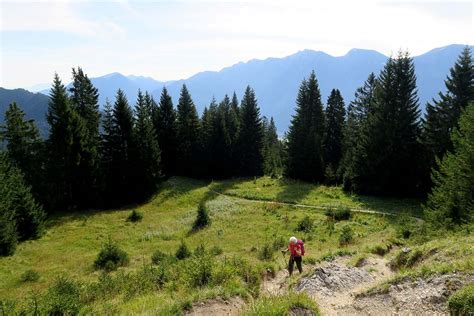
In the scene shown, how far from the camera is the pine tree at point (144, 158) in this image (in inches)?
1928

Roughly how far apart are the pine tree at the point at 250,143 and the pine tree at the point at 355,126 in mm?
14801

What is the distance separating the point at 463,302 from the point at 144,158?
44655 mm

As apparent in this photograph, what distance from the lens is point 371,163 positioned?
42969 millimetres

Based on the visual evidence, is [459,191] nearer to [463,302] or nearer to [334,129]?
[463,302]

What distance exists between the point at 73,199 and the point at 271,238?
2899 cm

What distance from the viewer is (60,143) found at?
43469 mm

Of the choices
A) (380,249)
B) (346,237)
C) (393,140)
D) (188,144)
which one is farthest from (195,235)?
(188,144)

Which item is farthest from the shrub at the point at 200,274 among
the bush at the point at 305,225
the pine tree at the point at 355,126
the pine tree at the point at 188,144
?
the pine tree at the point at 188,144

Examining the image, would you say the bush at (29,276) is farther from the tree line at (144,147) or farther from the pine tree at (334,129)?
the pine tree at (334,129)

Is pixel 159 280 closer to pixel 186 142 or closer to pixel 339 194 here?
pixel 339 194

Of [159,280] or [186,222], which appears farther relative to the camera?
[186,222]

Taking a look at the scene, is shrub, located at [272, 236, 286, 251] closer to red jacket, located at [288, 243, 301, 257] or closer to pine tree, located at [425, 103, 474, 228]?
red jacket, located at [288, 243, 301, 257]

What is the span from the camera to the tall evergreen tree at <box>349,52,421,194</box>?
138 feet

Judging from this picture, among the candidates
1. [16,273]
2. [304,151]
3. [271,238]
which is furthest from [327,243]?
[304,151]
